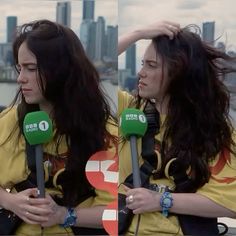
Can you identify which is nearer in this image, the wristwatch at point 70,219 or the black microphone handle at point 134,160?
the black microphone handle at point 134,160

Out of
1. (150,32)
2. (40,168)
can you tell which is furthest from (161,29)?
(40,168)

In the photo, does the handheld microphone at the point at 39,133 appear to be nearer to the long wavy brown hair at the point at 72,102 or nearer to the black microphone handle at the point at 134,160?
the long wavy brown hair at the point at 72,102

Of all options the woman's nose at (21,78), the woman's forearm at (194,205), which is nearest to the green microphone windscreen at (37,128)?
the woman's nose at (21,78)

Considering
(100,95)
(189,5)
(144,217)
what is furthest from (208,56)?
(144,217)

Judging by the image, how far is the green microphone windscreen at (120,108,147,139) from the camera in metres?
2.55

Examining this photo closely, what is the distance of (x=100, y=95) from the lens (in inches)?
105

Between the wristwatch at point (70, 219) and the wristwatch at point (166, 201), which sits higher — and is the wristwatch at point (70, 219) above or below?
below

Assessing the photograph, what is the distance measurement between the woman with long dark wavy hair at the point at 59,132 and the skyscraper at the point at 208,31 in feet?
1.25

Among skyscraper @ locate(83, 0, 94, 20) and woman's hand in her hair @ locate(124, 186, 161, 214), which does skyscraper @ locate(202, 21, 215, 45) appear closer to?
skyscraper @ locate(83, 0, 94, 20)

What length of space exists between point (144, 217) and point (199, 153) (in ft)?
0.91

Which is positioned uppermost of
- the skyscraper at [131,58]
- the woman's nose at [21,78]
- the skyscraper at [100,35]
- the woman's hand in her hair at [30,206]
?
the skyscraper at [100,35]

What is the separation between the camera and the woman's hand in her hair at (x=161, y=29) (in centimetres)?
255

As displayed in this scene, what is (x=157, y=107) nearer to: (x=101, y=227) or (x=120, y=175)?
(x=120, y=175)

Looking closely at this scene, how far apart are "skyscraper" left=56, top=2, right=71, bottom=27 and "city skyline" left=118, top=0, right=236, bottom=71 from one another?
17 centimetres
